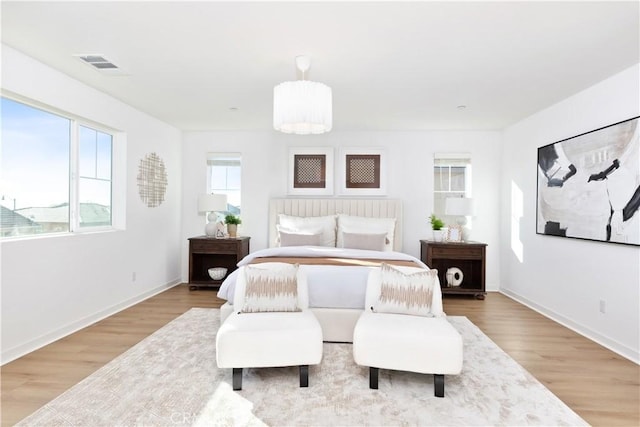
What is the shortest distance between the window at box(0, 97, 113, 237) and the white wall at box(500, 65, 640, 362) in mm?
5197

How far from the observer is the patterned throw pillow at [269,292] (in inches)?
117

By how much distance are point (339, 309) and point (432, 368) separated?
3.75 feet

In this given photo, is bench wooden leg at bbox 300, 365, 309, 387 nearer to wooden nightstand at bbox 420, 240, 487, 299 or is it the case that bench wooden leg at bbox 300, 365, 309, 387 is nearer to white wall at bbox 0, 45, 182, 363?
white wall at bbox 0, 45, 182, 363

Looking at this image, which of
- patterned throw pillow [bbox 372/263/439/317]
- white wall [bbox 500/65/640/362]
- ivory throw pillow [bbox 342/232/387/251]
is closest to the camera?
patterned throw pillow [bbox 372/263/439/317]

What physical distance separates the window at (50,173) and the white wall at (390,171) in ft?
5.74

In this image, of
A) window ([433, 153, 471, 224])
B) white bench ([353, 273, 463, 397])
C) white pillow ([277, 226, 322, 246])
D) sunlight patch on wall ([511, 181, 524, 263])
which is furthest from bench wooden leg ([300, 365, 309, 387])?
window ([433, 153, 471, 224])

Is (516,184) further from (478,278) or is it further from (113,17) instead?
(113,17)

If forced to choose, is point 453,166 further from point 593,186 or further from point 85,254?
point 85,254

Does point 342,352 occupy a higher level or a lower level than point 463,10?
lower

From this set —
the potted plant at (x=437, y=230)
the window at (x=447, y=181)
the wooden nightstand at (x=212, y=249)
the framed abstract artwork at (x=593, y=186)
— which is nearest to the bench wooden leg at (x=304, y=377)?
the framed abstract artwork at (x=593, y=186)

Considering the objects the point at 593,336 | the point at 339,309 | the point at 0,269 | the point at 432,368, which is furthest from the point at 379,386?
the point at 0,269

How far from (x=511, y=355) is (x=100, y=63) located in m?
4.30

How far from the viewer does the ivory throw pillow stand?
4844mm

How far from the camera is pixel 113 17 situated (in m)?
2.52
